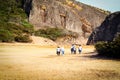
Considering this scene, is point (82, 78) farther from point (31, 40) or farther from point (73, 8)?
point (73, 8)

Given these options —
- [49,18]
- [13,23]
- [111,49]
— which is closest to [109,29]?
[111,49]

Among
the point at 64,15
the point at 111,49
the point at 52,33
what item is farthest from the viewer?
the point at 64,15

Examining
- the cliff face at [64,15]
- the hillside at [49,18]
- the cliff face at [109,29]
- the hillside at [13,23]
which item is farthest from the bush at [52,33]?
the cliff face at [109,29]

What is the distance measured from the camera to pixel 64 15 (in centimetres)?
8806

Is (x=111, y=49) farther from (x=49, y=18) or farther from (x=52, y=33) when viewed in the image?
(x=49, y=18)

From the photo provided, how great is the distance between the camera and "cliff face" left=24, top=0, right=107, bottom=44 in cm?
7988

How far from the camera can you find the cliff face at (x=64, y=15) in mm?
79875

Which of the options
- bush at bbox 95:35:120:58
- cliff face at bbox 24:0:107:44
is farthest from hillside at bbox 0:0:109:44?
bush at bbox 95:35:120:58

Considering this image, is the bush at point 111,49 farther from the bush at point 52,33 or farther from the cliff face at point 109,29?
the bush at point 52,33

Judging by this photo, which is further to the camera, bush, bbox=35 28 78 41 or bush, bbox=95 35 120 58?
bush, bbox=35 28 78 41

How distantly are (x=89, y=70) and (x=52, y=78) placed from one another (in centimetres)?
343

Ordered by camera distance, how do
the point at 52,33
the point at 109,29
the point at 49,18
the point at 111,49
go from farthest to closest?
1. the point at 49,18
2. the point at 52,33
3. the point at 109,29
4. the point at 111,49

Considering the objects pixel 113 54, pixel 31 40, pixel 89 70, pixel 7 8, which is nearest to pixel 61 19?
pixel 7 8

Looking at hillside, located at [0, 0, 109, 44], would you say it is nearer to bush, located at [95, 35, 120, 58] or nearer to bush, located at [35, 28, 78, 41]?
bush, located at [35, 28, 78, 41]
